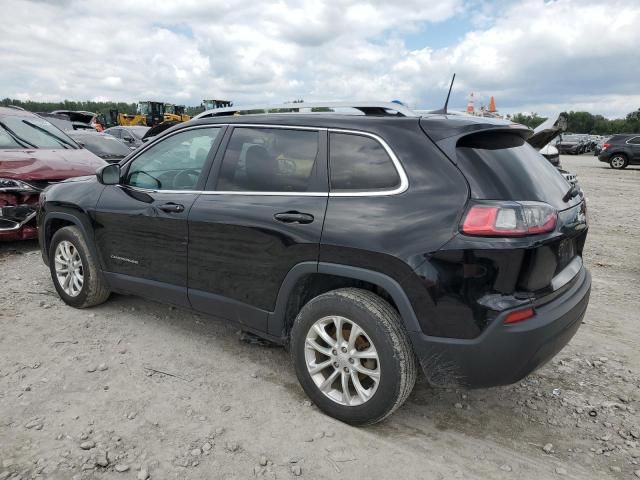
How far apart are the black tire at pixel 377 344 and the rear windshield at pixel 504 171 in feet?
2.53

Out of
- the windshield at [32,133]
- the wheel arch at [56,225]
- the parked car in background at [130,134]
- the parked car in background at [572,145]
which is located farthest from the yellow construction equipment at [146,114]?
the wheel arch at [56,225]

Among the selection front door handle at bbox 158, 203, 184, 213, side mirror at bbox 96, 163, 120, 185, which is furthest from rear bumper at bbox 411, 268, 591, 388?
side mirror at bbox 96, 163, 120, 185

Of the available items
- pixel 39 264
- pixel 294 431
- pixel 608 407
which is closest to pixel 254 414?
pixel 294 431

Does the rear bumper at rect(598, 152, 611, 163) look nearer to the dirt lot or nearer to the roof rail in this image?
the dirt lot

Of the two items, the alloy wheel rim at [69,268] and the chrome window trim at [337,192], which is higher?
the chrome window trim at [337,192]

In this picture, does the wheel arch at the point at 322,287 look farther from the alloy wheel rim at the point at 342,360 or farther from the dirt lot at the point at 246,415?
the dirt lot at the point at 246,415

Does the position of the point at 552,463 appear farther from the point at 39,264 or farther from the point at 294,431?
the point at 39,264

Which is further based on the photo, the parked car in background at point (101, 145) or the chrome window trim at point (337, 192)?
the parked car in background at point (101, 145)

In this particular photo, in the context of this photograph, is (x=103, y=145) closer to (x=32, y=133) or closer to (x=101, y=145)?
(x=101, y=145)

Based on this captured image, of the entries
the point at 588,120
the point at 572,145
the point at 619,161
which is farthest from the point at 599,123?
the point at 619,161

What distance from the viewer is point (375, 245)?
101 inches

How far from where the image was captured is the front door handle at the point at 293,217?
2824mm

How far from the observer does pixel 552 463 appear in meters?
2.53

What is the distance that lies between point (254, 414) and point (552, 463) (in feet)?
5.33
